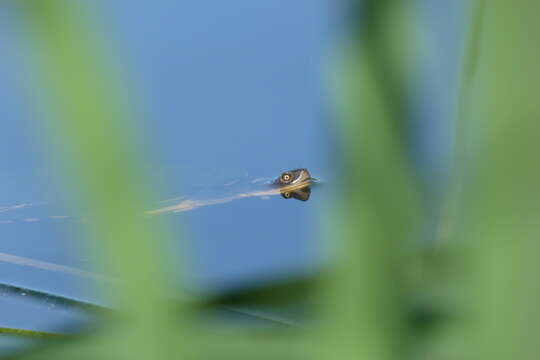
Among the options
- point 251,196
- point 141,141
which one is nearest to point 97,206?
point 141,141

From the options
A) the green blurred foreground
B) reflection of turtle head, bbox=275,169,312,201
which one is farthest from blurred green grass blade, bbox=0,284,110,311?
the green blurred foreground

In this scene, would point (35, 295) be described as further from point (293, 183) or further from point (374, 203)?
point (374, 203)

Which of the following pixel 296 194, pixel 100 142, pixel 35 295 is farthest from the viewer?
pixel 296 194

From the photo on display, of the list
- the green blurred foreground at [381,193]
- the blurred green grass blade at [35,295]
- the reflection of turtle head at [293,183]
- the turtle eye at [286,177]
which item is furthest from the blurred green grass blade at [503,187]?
the turtle eye at [286,177]

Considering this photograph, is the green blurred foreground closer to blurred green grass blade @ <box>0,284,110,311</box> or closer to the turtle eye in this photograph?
blurred green grass blade @ <box>0,284,110,311</box>

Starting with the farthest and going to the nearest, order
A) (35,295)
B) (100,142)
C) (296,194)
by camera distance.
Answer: (296,194) < (35,295) < (100,142)

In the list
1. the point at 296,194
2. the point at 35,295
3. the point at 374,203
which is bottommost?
the point at 374,203

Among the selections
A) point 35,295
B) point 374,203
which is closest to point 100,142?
point 374,203

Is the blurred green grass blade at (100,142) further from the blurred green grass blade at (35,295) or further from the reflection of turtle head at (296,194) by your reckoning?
the reflection of turtle head at (296,194)

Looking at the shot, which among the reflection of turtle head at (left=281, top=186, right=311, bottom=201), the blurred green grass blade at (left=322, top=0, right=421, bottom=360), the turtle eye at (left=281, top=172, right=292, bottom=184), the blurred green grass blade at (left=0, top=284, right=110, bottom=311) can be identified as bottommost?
the blurred green grass blade at (left=322, top=0, right=421, bottom=360)
